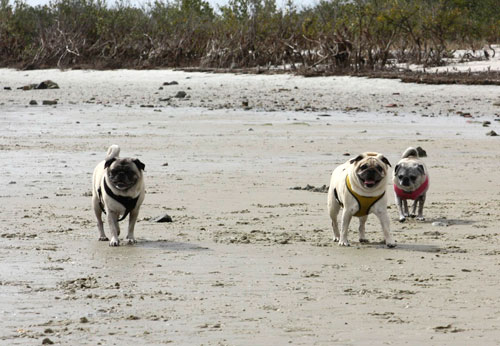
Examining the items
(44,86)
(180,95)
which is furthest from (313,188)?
(44,86)

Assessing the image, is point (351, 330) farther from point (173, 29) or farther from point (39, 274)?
point (173, 29)

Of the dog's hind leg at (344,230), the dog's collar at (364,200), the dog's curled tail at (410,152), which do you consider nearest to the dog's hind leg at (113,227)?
the dog's hind leg at (344,230)

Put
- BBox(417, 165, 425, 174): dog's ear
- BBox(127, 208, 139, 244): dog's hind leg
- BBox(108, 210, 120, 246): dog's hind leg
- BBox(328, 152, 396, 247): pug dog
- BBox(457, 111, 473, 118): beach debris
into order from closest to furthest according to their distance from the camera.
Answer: BBox(328, 152, 396, 247): pug dog → BBox(108, 210, 120, 246): dog's hind leg → BBox(127, 208, 139, 244): dog's hind leg → BBox(417, 165, 425, 174): dog's ear → BBox(457, 111, 473, 118): beach debris

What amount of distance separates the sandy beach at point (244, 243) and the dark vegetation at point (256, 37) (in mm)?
10822

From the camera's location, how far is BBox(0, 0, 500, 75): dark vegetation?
Answer: 102 ft

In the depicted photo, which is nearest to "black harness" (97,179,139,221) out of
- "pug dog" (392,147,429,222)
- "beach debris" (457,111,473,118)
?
"pug dog" (392,147,429,222)

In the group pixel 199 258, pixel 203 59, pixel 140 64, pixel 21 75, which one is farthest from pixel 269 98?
pixel 199 258

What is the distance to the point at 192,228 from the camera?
9.28m

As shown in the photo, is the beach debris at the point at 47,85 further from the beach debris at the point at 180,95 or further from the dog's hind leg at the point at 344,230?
the dog's hind leg at the point at 344,230

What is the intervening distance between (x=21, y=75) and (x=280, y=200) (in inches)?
1103

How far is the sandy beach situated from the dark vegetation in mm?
10822

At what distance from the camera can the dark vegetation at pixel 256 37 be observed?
102 feet

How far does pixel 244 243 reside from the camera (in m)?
8.43

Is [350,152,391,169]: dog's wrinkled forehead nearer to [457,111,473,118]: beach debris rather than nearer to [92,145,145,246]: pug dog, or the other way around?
[92,145,145,246]: pug dog
